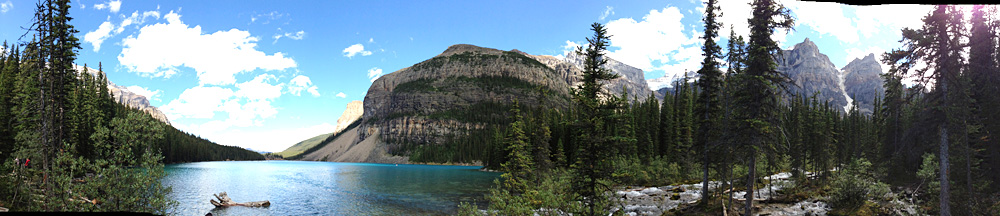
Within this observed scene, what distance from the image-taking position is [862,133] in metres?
79.3

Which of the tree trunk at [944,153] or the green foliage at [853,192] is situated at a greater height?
the tree trunk at [944,153]

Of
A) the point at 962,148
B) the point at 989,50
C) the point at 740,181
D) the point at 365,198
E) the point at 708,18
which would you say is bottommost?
the point at 365,198

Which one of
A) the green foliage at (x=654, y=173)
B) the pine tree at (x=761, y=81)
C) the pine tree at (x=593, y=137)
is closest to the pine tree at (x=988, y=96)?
the pine tree at (x=761, y=81)

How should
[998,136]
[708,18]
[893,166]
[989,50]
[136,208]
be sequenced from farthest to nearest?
1. [893,166]
2. [708,18]
3. [998,136]
4. [989,50]
5. [136,208]

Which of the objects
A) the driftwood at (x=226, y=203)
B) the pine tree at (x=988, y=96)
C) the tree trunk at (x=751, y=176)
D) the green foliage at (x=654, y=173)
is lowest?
the driftwood at (x=226, y=203)

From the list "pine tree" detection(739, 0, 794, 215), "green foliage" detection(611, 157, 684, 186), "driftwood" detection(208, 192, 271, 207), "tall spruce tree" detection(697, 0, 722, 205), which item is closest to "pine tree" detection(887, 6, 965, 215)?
"pine tree" detection(739, 0, 794, 215)

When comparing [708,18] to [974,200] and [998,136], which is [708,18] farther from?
[998,136]

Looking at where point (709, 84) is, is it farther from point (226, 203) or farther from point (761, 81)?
point (226, 203)

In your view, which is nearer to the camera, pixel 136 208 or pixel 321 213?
pixel 136 208

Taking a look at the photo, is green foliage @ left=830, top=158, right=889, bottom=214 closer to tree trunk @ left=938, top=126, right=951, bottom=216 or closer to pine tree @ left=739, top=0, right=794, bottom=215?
tree trunk @ left=938, top=126, right=951, bottom=216

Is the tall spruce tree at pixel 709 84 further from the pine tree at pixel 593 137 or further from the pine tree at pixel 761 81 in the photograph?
the pine tree at pixel 593 137

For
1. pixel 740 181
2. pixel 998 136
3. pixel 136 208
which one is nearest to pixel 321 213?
pixel 136 208

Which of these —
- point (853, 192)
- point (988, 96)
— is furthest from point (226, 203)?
point (988, 96)

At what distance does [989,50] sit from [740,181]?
24.4m
